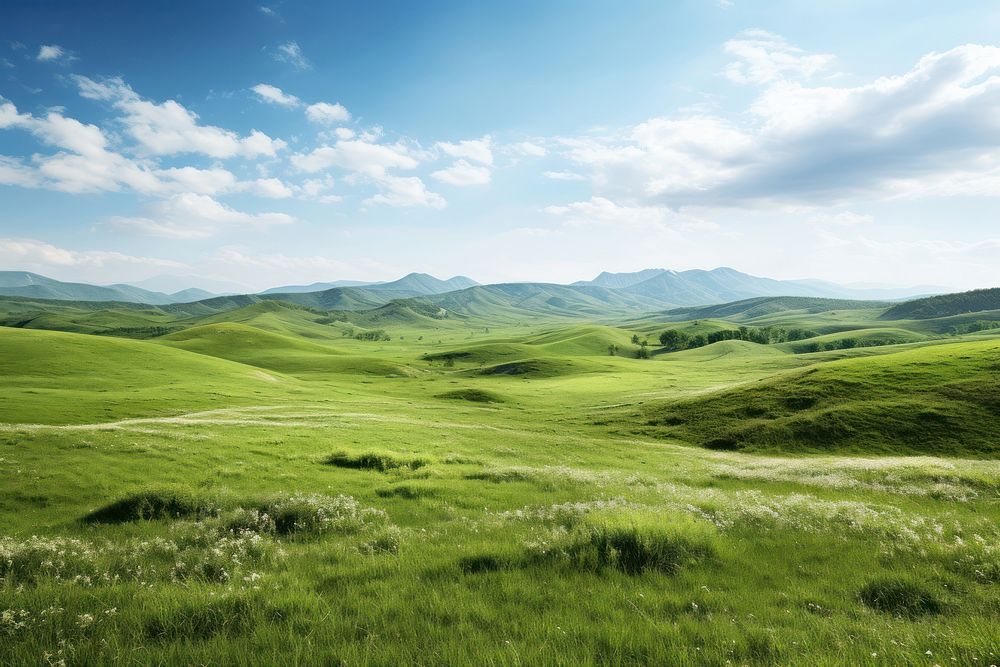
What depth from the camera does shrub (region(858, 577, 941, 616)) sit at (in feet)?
21.1

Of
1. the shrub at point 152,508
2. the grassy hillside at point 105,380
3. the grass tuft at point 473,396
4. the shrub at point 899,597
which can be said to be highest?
the shrub at point 899,597

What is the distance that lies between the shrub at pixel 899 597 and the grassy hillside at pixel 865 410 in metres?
35.3

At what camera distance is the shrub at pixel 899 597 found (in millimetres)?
6438

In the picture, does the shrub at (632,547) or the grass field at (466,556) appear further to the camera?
the shrub at (632,547)

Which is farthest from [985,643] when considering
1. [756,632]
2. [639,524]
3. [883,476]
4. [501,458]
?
[501,458]

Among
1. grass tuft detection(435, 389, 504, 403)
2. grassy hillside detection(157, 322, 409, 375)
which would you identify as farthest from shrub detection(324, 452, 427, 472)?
grassy hillside detection(157, 322, 409, 375)

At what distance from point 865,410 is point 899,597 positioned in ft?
141

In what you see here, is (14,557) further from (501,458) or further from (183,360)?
(183,360)

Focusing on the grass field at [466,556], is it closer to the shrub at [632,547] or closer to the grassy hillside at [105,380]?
the shrub at [632,547]

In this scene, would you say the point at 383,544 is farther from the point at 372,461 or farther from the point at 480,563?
the point at 372,461

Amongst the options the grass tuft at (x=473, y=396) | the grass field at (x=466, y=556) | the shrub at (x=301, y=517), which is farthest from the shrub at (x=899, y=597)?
the grass tuft at (x=473, y=396)

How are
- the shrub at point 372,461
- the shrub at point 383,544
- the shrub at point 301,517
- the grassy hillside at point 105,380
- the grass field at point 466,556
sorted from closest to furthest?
the grass field at point 466,556
the shrub at point 383,544
the shrub at point 301,517
the shrub at point 372,461
the grassy hillside at point 105,380

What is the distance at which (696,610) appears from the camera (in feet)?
20.4

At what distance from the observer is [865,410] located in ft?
132
